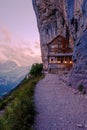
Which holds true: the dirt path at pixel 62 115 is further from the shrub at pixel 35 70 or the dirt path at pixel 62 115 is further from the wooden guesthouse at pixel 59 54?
the wooden guesthouse at pixel 59 54

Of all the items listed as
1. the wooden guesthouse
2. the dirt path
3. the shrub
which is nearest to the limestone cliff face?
the wooden guesthouse

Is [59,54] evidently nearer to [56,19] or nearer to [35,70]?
[35,70]

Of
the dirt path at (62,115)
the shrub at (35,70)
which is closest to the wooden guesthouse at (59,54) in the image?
the shrub at (35,70)

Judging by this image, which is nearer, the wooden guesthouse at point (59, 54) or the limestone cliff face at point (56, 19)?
the limestone cliff face at point (56, 19)

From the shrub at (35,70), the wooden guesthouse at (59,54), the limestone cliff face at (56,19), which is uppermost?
the limestone cliff face at (56,19)

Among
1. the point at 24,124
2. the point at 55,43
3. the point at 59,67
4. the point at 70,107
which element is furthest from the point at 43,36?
the point at 24,124

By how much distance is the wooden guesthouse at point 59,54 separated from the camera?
57594 mm

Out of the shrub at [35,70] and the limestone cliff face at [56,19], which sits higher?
the limestone cliff face at [56,19]

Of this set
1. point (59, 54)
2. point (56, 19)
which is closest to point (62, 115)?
point (59, 54)

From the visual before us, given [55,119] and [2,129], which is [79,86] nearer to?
[55,119]

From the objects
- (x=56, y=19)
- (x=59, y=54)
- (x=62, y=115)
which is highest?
(x=56, y=19)

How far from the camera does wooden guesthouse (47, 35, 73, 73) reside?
5759cm

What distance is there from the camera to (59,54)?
193ft

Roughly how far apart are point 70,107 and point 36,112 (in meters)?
2.76
